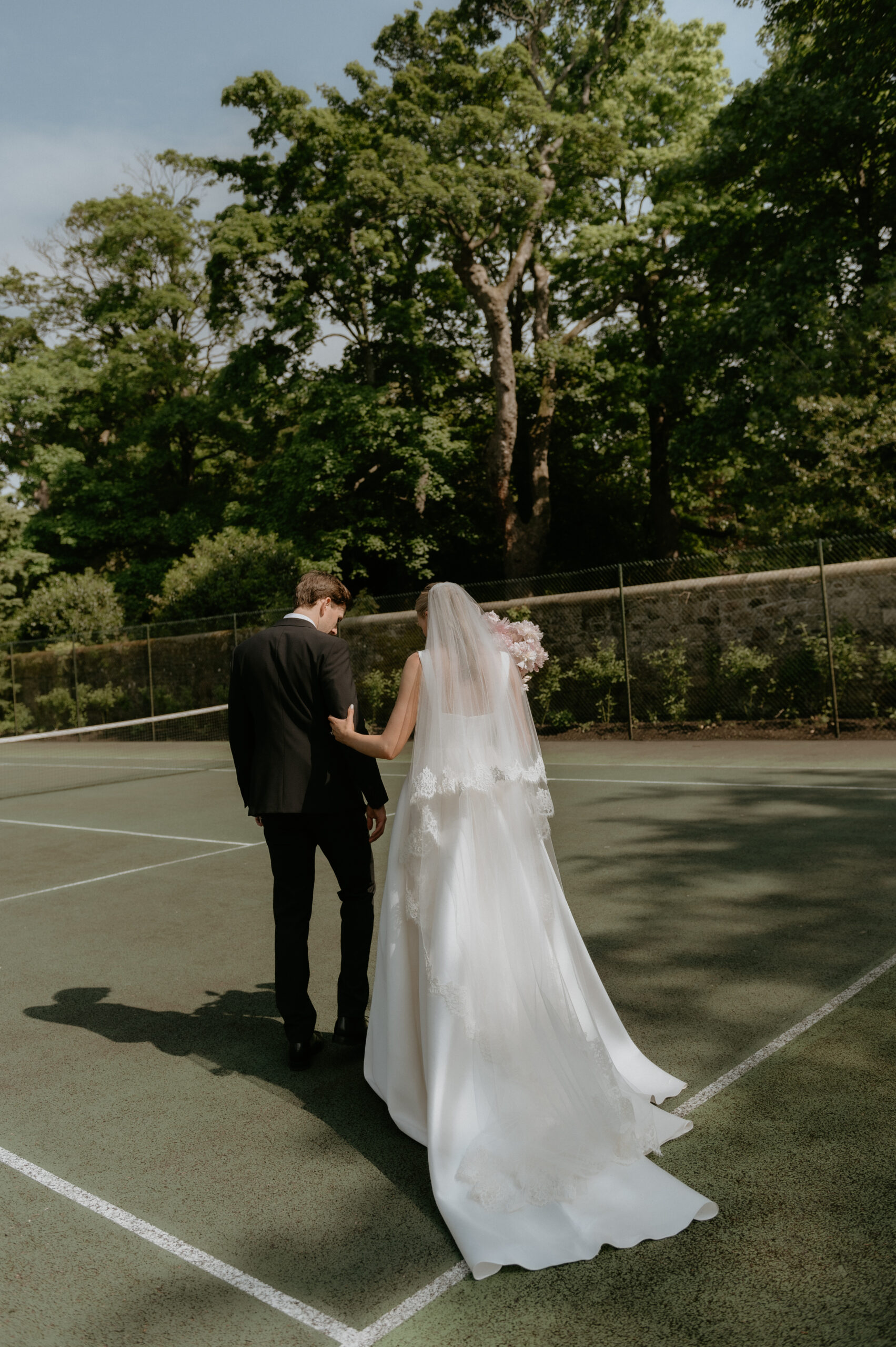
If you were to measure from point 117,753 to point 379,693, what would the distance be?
623cm

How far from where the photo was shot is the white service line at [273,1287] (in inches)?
101

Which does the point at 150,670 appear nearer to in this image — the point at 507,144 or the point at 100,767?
the point at 100,767

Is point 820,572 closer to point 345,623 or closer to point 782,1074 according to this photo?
point 345,623

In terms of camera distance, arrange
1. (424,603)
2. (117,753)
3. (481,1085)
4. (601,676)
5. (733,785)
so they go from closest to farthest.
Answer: (481,1085) < (424,603) < (733,785) < (601,676) < (117,753)

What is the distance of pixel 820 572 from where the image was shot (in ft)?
49.1

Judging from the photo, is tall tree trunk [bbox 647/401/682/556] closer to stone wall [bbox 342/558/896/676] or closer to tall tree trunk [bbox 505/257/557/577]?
tall tree trunk [bbox 505/257/557/577]

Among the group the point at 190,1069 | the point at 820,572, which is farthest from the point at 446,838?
the point at 820,572

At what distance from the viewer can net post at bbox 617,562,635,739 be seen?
1712 cm

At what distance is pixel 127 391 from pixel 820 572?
2937 cm

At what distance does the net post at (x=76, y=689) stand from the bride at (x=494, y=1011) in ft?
84.0

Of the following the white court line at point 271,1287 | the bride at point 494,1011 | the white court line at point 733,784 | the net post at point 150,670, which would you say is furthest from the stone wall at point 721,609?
the white court line at point 271,1287

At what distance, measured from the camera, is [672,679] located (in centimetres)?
Answer: 1711

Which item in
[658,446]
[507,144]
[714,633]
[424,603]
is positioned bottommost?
[424,603]

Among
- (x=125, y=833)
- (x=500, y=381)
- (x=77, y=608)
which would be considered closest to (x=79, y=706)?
(x=77, y=608)
